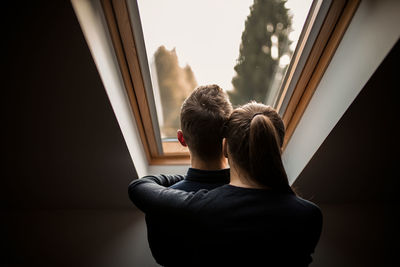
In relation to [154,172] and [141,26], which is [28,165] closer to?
[154,172]

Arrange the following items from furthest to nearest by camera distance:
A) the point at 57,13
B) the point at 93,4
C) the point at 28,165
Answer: the point at 28,165, the point at 93,4, the point at 57,13

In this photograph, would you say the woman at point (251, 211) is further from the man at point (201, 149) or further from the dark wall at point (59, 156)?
the dark wall at point (59, 156)

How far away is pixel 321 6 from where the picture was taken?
1031 mm

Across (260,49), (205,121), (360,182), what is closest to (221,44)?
(260,49)

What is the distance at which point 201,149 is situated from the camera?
86 cm

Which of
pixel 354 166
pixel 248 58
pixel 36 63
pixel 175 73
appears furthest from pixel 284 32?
pixel 36 63

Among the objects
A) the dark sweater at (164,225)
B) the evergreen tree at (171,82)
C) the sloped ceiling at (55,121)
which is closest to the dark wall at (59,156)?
the sloped ceiling at (55,121)

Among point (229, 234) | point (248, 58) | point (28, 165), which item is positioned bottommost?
point (28, 165)

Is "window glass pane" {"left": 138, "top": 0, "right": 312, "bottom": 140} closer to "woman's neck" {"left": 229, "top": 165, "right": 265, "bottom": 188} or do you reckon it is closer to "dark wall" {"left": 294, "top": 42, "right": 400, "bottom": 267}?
"dark wall" {"left": 294, "top": 42, "right": 400, "bottom": 267}

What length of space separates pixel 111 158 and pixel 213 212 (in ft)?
2.64

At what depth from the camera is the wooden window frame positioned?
102cm

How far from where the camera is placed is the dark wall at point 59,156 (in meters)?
0.86

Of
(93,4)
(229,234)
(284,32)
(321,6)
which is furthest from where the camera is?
(284,32)

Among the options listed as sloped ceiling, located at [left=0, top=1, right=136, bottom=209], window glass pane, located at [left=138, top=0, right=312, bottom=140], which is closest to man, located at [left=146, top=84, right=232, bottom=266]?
sloped ceiling, located at [left=0, top=1, right=136, bottom=209]
